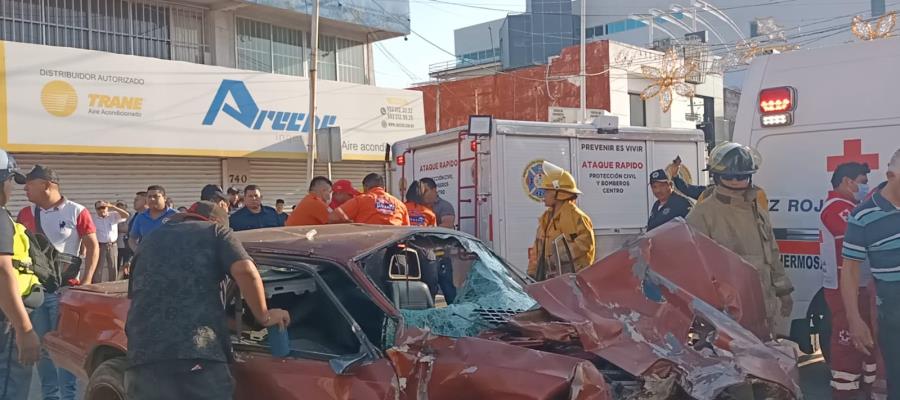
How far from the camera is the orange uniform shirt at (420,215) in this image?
784 centimetres

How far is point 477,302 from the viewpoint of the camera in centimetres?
404

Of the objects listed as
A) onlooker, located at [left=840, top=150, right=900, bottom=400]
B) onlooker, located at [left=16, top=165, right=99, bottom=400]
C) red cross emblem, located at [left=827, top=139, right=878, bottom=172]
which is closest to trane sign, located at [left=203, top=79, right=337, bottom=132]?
onlooker, located at [left=16, top=165, right=99, bottom=400]

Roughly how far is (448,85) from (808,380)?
22486 millimetres

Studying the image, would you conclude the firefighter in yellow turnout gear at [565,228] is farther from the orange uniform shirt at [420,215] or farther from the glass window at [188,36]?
the glass window at [188,36]

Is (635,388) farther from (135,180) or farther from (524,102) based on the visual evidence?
(524,102)

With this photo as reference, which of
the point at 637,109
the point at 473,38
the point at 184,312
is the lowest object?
the point at 184,312

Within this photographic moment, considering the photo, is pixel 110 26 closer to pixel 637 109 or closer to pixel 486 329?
pixel 486 329

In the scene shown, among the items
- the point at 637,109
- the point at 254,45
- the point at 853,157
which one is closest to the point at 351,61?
the point at 254,45

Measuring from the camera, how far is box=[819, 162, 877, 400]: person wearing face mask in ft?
16.5

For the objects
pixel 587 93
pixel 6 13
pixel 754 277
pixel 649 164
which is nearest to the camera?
pixel 754 277

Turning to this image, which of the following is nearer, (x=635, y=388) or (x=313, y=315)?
(x=635, y=388)

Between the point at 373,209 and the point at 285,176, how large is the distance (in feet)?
35.5

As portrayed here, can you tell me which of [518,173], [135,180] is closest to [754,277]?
[518,173]

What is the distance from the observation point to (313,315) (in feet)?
12.8
